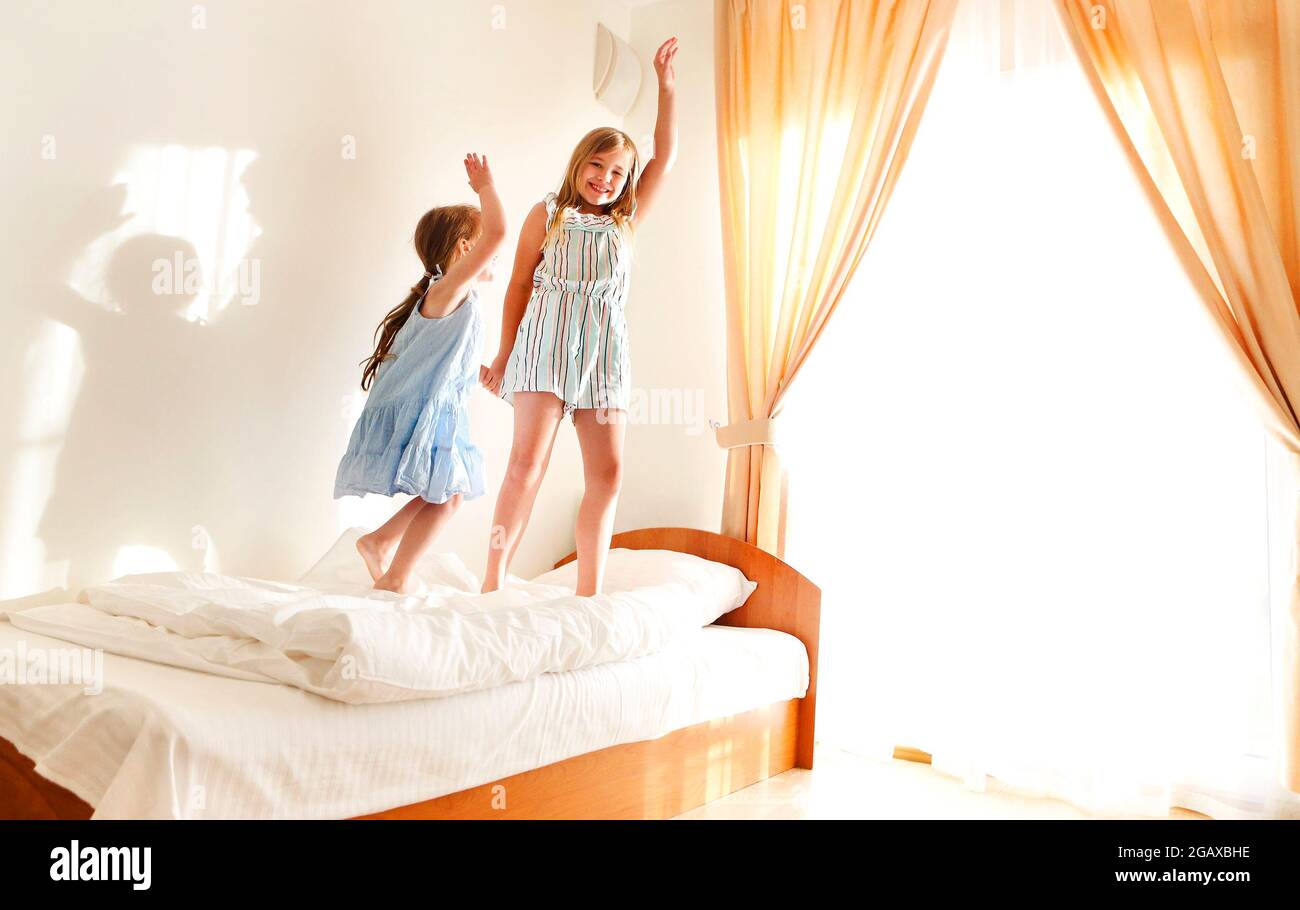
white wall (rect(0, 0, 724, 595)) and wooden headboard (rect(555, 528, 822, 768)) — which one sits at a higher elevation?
white wall (rect(0, 0, 724, 595))

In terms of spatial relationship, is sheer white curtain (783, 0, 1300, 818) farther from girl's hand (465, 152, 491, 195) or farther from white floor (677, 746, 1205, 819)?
girl's hand (465, 152, 491, 195)

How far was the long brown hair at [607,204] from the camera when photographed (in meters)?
2.26

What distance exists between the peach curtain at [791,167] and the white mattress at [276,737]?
49.5 inches

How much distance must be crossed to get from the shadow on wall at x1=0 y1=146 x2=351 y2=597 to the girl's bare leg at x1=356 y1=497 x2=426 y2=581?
0.28m

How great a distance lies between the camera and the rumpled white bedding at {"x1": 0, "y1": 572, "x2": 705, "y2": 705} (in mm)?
1378

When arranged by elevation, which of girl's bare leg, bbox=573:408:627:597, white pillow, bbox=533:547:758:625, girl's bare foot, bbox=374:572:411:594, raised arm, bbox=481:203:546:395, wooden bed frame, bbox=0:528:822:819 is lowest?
wooden bed frame, bbox=0:528:822:819

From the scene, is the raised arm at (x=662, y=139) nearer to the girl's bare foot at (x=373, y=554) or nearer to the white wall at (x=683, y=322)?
the white wall at (x=683, y=322)

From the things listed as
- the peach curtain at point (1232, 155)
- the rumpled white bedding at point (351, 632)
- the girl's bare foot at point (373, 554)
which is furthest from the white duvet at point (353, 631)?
the peach curtain at point (1232, 155)

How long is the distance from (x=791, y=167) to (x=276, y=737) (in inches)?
92.5

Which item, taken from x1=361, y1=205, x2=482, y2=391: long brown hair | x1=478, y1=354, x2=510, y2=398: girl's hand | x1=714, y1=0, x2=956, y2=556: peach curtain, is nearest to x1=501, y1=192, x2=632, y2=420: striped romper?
x1=478, y1=354, x2=510, y2=398: girl's hand

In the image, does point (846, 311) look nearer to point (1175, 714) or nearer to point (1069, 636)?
point (1069, 636)

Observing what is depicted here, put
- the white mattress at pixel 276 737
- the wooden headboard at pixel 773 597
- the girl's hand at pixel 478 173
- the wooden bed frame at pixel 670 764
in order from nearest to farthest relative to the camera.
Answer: the white mattress at pixel 276 737, the wooden bed frame at pixel 670 764, the girl's hand at pixel 478 173, the wooden headboard at pixel 773 597

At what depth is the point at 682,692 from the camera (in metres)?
1.94
